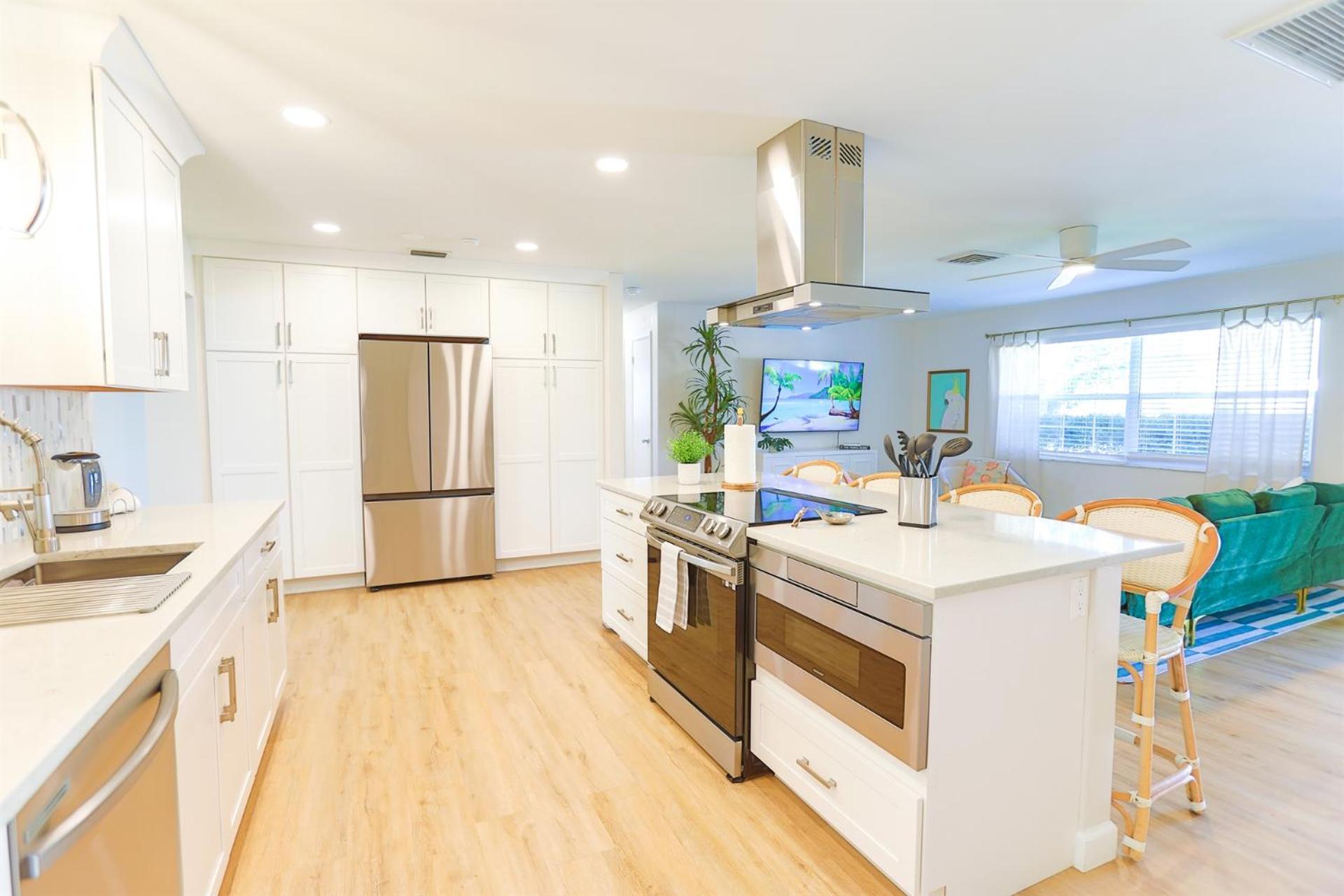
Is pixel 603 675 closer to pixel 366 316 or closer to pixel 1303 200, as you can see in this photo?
pixel 366 316

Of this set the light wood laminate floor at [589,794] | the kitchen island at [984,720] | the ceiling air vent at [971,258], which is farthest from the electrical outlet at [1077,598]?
the ceiling air vent at [971,258]

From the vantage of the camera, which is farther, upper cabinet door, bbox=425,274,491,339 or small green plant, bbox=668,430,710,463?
upper cabinet door, bbox=425,274,491,339

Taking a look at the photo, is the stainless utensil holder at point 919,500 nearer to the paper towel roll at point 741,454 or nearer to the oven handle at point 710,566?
the oven handle at point 710,566

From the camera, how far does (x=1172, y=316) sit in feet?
18.3

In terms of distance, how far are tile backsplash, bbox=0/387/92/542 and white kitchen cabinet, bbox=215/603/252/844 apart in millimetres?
813

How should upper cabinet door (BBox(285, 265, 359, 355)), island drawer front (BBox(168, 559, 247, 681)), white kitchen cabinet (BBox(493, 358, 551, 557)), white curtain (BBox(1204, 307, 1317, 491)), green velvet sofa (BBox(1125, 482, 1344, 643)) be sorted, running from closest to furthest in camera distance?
island drawer front (BBox(168, 559, 247, 681)) < green velvet sofa (BBox(1125, 482, 1344, 643)) < upper cabinet door (BBox(285, 265, 359, 355)) < white curtain (BBox(1204, 307, 1317, 491)) < white kitchen cabinet (BBox(493, 358, 551, 557))

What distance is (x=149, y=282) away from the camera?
7.58ft

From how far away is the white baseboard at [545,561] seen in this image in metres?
5.11

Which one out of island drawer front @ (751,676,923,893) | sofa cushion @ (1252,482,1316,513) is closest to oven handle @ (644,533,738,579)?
island drawer front @ (751,676,923,893)

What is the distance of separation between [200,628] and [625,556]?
197 centimetres

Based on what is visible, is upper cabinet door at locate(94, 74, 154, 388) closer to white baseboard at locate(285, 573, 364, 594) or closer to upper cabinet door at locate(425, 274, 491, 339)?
upper cabinet door at locate(425, 274, 491, 339)

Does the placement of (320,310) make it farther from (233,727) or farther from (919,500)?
(919,500)

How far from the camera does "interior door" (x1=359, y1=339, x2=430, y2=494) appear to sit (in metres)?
4.41

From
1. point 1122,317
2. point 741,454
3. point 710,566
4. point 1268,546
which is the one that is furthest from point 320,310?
point 1122,317
